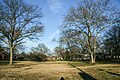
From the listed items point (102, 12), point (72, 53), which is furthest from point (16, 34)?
point (72, 53)

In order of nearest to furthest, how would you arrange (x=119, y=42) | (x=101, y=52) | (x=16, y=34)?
1. (x=16, y=34)
2. (x=119, y=42)
3. (x=101, y=52)

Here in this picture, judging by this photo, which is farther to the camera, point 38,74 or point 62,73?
point 62,73

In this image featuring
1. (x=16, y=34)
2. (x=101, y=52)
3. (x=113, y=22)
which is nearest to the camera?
(x=16, y=34)

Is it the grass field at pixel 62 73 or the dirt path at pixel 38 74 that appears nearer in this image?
the grass field at pixel 62 73

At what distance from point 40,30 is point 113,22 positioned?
16673mm

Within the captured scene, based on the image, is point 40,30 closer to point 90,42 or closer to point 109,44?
point 90,42

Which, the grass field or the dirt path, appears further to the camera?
the dirt path

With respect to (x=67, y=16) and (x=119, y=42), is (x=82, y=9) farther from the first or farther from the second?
(x=119, y=42)

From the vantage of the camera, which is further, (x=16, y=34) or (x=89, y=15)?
(x=89, y=15)

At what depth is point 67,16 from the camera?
4519cm

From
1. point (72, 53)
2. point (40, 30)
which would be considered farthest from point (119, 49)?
point (40, 30)

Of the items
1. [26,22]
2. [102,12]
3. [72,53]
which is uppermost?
[102,12]

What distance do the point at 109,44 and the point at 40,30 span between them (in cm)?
4276

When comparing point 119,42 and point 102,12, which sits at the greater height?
point 102,12
